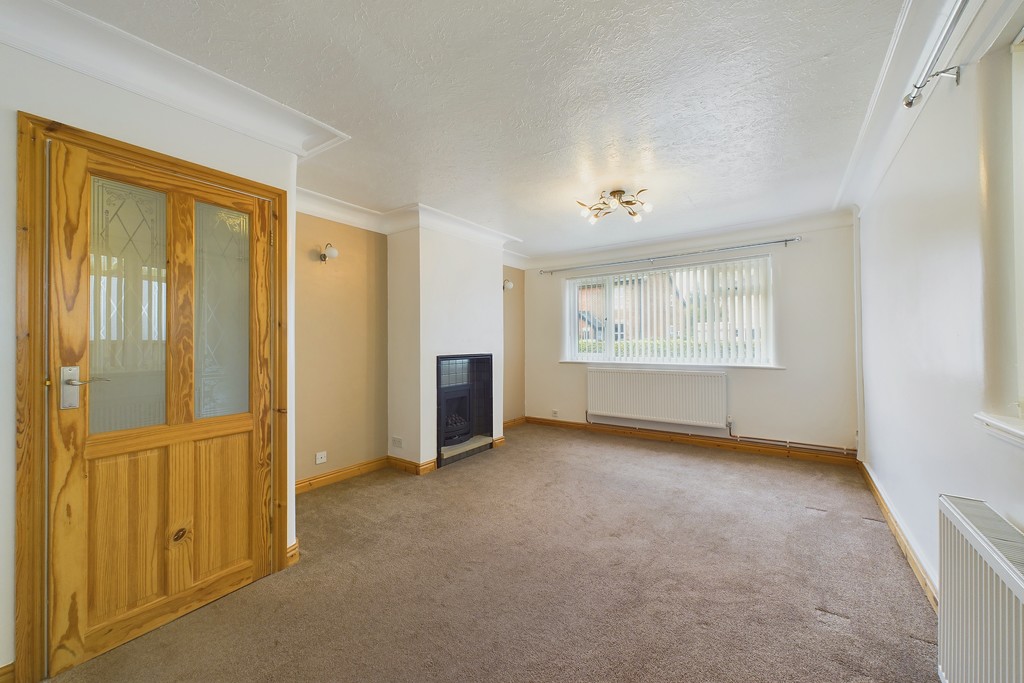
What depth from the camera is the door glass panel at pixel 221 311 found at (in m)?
2.08

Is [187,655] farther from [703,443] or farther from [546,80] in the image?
[703,443]

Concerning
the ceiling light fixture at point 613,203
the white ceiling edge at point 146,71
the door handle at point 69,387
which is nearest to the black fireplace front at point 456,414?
the ceiling light fixture at point 613,203

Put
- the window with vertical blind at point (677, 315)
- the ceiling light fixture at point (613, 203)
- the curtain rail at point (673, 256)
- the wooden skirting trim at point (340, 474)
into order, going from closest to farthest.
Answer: the ceiling light fixture at point (613, 203)
the wooden skirting trim at point (340, 474)
the curtain rail at point (673, 256)
the window with vertical blind at point (677, 315)

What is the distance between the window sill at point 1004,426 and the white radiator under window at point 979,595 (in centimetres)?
26

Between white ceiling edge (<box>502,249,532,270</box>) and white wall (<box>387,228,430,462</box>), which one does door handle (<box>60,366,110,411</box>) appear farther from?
white ceiling edge (<box>502,249,532,270</box>)

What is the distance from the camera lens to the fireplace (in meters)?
4.30

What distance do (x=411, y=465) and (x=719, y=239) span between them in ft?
14.6

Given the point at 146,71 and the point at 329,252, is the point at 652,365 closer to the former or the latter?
the point at 329,252

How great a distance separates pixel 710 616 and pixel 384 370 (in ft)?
11.6

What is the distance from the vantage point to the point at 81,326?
1.69 meters

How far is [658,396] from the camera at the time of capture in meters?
5.22

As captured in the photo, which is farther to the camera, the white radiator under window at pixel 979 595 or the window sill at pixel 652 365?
the window sill at pixel 652 365

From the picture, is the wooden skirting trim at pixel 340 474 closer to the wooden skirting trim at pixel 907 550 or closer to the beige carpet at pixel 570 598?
the beige carpet at pixel 570 598

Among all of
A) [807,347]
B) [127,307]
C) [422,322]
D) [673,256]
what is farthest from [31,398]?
[807,347]
